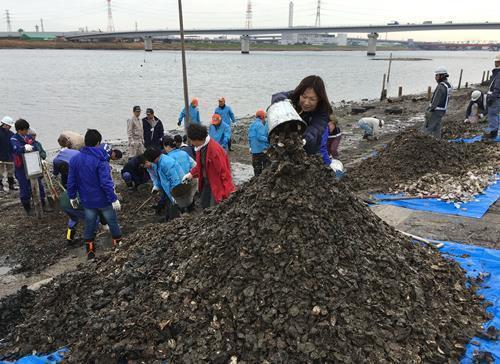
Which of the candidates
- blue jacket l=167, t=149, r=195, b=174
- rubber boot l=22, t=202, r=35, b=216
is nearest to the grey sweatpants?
blue jacket l=167, t=149, r=195, b=174

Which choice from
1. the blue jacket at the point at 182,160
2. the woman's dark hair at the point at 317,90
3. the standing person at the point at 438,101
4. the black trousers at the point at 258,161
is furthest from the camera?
the standing person at the point at 438,101

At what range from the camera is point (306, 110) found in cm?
383

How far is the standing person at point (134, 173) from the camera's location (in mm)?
8483

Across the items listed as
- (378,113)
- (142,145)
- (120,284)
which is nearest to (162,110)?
(378,113)

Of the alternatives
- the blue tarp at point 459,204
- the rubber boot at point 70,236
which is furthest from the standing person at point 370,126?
the rubber boot at point 70,236

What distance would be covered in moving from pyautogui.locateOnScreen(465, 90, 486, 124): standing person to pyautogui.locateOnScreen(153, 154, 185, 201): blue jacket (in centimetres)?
1209

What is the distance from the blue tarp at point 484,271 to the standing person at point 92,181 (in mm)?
4250

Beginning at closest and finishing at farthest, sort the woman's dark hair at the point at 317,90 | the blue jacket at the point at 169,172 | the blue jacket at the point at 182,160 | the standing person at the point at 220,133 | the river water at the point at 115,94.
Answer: the woman's dark hair at the point at 317,90, the blue jacket at the point at 169,172, the blue jacket at the point at 182,160, the standing person at the point at 220,133, the river water at the point at 115,94

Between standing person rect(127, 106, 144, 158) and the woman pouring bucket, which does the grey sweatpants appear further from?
the woman pouring bucket

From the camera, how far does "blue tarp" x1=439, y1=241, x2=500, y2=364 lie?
3314 mm

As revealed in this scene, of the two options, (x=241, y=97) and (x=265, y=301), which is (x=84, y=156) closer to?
(x=265, y=301)

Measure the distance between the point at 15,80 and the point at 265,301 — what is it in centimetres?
4159

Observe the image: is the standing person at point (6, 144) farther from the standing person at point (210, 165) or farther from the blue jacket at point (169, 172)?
the standing person at point (210, 165)

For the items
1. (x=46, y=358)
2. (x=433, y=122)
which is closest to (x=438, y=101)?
(x=433, y=122)
